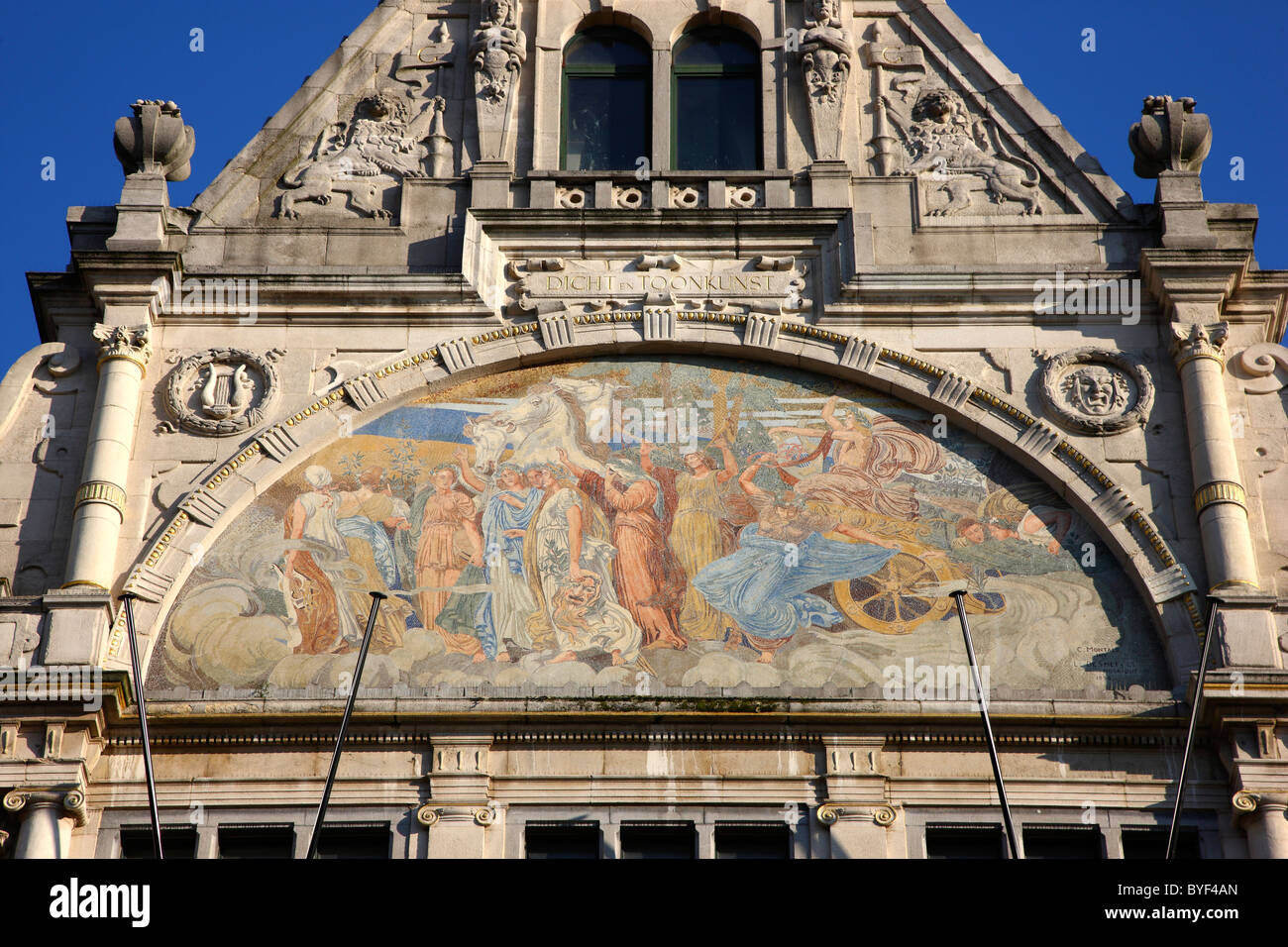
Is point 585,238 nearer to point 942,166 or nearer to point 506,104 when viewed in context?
point 506,104

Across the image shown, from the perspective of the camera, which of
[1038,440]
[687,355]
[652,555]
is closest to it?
[652,555]

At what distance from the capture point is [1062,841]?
81.5 feet

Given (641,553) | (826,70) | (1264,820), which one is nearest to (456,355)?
(641,553)

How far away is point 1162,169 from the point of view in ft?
97.9

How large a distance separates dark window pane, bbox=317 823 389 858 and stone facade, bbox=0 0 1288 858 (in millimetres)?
268

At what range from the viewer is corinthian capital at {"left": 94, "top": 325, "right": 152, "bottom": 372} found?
28.2 meters

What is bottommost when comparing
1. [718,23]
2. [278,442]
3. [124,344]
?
[278,442]

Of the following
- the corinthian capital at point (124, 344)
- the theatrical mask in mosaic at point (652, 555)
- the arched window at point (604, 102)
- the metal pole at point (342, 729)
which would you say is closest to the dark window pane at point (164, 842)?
the metal pole at point (342, 729)

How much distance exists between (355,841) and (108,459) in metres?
5.48

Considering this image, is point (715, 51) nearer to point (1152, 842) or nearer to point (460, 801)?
point (460, 801)

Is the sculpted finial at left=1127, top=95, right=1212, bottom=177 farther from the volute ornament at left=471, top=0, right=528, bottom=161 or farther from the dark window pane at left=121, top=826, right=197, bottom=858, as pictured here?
the dark window pane at left=121, top=826, right=197, bottom=858

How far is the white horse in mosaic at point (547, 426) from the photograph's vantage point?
27.9 m

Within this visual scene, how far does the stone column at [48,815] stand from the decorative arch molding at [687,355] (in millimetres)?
1820

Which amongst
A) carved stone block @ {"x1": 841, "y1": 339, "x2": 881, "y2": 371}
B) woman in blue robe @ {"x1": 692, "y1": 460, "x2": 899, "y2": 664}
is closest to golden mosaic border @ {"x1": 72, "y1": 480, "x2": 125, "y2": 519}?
woman in blue robe @ {"x1": 692, "y1": 460, "x2": 899, "y2": 664}
